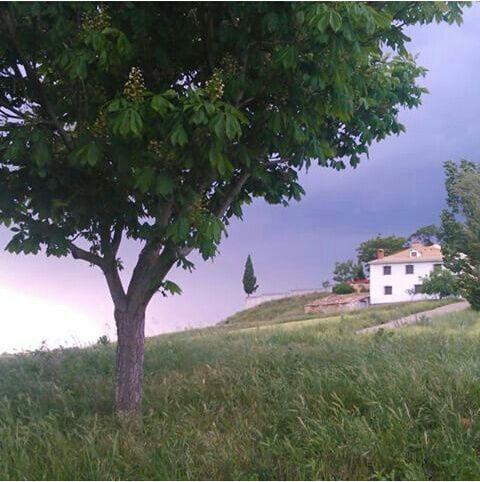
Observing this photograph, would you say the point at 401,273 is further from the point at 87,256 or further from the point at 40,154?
the point at 40,154

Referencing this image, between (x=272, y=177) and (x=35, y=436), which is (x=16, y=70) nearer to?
(x=272, y=177)

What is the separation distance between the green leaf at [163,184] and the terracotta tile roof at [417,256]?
46170 millimetres

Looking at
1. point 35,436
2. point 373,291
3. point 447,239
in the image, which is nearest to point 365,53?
point 35,436

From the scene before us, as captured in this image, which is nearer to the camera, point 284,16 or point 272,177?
point 284,16

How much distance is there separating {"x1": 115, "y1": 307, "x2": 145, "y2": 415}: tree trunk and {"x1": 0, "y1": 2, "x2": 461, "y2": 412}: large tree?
0.04 ft

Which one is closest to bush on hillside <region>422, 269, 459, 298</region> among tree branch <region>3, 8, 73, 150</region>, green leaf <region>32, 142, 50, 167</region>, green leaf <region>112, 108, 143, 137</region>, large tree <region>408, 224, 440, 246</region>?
large tree <region>408, 224, 440, 246</region>

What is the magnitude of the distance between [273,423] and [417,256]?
156ft

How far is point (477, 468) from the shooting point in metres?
4.34

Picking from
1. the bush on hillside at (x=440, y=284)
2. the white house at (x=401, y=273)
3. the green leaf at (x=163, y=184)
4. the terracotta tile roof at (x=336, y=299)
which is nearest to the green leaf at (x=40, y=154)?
the green leaf at (x=163, y=184)

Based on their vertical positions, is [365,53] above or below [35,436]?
above

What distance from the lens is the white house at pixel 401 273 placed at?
49656mm

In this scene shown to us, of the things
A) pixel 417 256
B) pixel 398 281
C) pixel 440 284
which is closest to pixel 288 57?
pixel 440 284

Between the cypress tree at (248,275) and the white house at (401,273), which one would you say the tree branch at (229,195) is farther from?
the white house at (401,273)

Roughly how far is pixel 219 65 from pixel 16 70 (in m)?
2.02
